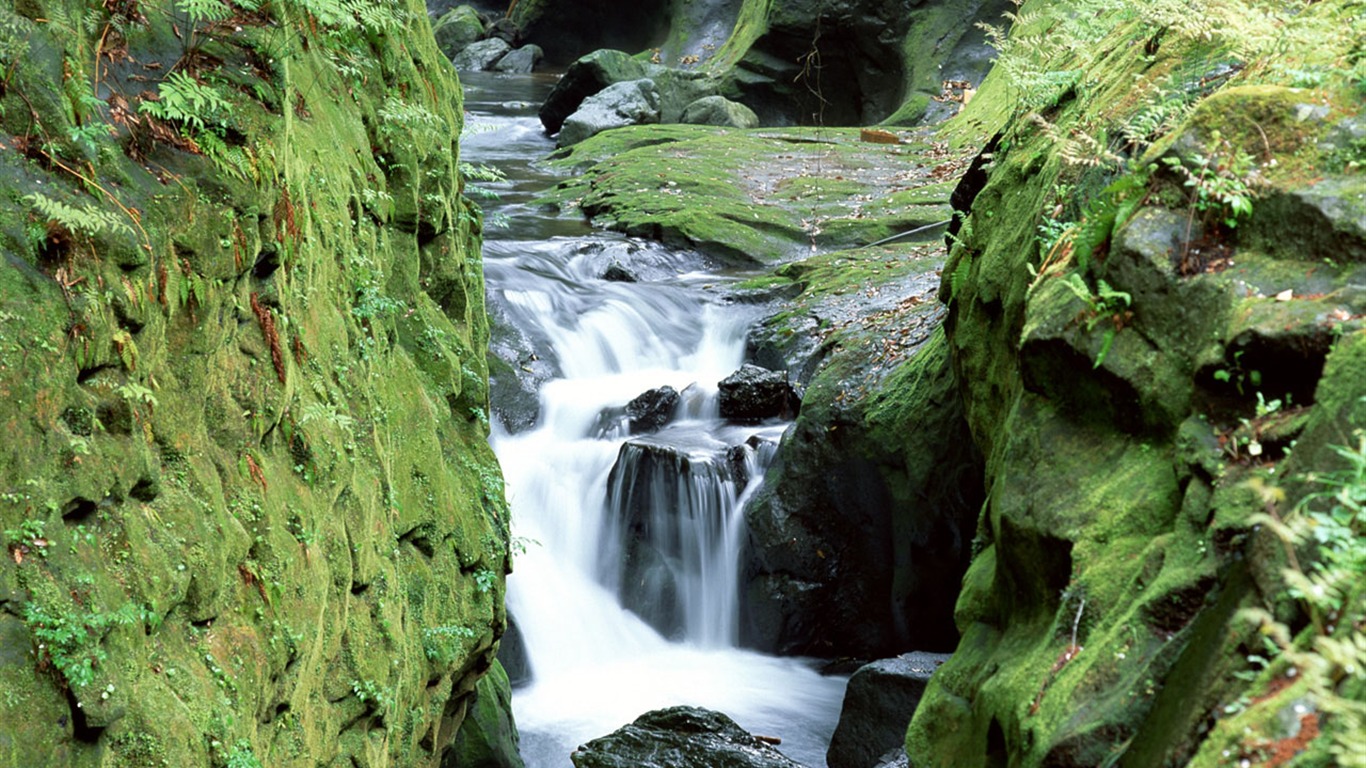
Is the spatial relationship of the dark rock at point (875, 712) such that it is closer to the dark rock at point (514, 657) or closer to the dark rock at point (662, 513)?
the dark rock at point (662, 513)

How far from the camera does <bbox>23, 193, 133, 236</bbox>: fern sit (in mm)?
3312

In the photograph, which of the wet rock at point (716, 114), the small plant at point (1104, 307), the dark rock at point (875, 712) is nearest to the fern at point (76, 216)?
the small plant at point (1104, 307)

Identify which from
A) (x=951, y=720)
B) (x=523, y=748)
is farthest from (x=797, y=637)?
(x=951, y=720)

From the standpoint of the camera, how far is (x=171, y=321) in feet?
13.0

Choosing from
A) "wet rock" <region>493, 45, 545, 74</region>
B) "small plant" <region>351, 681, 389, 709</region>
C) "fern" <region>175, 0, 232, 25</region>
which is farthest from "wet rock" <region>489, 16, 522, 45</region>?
"small plant" <region>351, 681, 389, 709</region>

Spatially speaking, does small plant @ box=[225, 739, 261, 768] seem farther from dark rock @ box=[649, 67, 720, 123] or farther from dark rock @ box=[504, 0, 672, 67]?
dark rock @ box=[504, 0, 672, 67]

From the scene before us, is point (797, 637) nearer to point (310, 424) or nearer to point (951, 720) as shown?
point (951, 720)

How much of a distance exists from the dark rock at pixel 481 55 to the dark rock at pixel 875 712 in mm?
37217

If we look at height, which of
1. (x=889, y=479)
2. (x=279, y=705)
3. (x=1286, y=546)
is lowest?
(x=889, y=479)

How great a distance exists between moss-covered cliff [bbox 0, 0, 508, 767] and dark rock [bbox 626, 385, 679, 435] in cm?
554

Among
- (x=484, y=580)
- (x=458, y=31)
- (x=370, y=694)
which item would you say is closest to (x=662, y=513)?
(x=484, y=580)

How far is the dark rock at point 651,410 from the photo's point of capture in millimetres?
12188

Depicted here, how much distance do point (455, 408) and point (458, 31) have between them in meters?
40.4

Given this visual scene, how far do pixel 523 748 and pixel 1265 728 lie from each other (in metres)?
7.55
